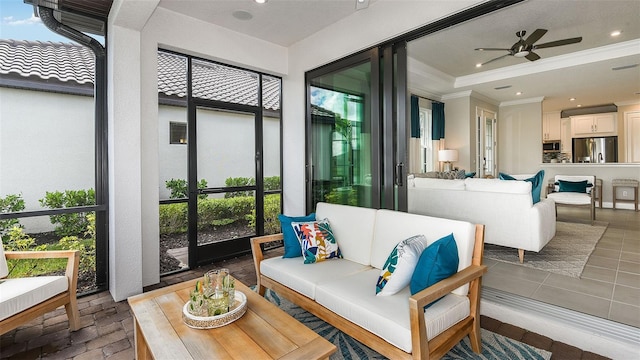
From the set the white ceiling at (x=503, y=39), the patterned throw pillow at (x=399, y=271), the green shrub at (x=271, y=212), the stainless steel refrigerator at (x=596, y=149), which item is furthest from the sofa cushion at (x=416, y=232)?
the stainless steel refrigerator at (x=596, y=149)

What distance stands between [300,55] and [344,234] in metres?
2.81

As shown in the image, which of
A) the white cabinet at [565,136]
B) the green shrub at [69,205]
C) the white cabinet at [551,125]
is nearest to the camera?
the green shrub at [69,205]

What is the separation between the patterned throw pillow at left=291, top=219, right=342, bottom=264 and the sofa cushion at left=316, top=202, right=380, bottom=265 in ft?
0.27

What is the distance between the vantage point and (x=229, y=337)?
1389 mm

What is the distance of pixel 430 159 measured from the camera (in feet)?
15.3

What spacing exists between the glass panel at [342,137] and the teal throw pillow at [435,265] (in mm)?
1711

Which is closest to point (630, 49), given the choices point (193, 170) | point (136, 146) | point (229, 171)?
point (229, 171)

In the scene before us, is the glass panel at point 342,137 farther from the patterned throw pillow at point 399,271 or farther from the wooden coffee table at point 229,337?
the wooden coffee table at point 229,337

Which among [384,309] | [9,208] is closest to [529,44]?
[384,309]

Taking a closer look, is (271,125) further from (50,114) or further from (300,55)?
(50,114)

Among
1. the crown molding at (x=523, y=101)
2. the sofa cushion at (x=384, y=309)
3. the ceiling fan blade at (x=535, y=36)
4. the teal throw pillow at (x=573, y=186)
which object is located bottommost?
the sofa cushion at (x=384, y=309)

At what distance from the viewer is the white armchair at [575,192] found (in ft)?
16.4

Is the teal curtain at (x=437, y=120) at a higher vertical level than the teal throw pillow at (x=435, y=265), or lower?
higher

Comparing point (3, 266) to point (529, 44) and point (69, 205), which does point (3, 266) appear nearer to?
point (69, 205)
